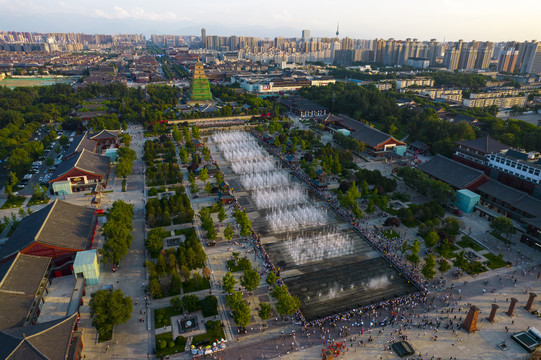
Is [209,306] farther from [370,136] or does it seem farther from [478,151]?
[370,136]

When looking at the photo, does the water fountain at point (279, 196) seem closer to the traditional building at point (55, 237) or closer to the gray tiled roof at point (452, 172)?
the gray tiled roof at point (452, 172)

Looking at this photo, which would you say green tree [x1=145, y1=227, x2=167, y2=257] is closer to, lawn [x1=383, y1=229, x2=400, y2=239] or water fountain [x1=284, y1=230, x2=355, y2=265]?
water fountain [x1=284, y1=230, x2=355, y2=265]

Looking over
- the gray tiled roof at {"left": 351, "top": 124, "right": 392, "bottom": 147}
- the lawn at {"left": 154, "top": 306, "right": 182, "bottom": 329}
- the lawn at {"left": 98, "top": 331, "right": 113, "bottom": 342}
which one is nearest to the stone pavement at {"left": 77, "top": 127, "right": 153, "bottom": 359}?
the lawn at {"left": 98, "top": 331, "right": 113, "bottom": 342}

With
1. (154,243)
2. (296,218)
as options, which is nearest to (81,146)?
(154,243)

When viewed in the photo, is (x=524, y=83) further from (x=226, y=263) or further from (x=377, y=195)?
(x=226, y=263)

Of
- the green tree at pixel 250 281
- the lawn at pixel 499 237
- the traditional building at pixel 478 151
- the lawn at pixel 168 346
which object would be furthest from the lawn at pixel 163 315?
the traditional building at pixel 478 151

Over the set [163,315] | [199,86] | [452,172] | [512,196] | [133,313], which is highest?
[199,86]

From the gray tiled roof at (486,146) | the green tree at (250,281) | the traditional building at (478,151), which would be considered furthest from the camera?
the gray tiled roof at (486,146)
